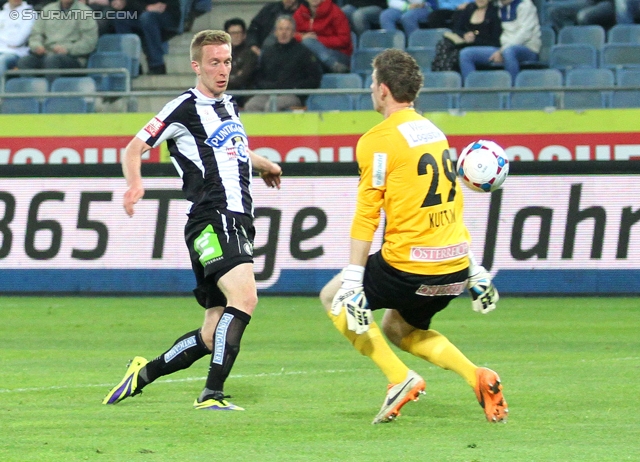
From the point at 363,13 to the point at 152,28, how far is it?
332 cm

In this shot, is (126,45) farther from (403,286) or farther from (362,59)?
(403,286)

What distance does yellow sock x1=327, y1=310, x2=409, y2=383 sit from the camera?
6.10 m

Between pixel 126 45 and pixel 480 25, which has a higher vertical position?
pixel 480 25

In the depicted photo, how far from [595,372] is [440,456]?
3.19 meters

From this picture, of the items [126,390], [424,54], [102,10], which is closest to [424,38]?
[424,54]

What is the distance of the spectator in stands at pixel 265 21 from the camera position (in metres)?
16.8

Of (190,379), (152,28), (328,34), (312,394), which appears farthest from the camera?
(152,28)

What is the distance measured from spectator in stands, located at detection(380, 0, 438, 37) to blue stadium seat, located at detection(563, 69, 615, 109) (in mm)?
2690

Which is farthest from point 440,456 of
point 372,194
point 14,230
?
point 14,230

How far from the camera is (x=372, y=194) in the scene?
5.92 metres

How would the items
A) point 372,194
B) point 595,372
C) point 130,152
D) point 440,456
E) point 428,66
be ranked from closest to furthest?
point 440,456, point 372,194, point 130,152, point 595,372, point 428,66

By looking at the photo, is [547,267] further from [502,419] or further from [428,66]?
[502,419]

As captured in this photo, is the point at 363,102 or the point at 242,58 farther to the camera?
the point at 242,58

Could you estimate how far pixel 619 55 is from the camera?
1561 cm
